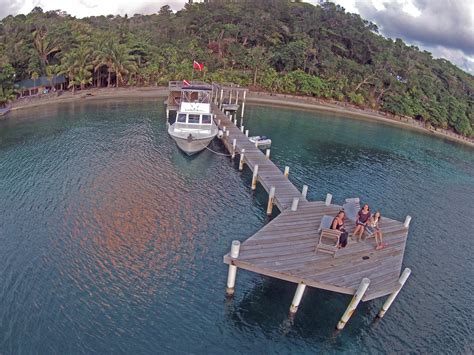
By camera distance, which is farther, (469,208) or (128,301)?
(469,208)

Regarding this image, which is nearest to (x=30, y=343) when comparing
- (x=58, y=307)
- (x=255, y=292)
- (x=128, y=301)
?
(x=58, y=307)

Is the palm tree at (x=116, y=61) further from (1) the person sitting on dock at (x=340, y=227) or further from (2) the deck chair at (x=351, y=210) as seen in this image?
(1) the person sitting on dock at (x=340, y=227)

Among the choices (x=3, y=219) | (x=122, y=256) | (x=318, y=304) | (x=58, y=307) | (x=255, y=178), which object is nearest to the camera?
(x=58, y=307)

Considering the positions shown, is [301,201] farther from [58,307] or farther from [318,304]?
[58,307]

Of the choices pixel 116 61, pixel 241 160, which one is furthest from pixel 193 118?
pixel 116 61

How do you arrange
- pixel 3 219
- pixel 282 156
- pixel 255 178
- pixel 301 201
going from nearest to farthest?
pixel 3 219 < pixel 301 201 < pixel 255 178 < pixel 282 156

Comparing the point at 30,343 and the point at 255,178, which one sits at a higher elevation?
the point at 255,178

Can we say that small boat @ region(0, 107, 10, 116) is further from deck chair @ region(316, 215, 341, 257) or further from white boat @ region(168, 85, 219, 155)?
deck chair @ region(316, 215, 341, 257)
